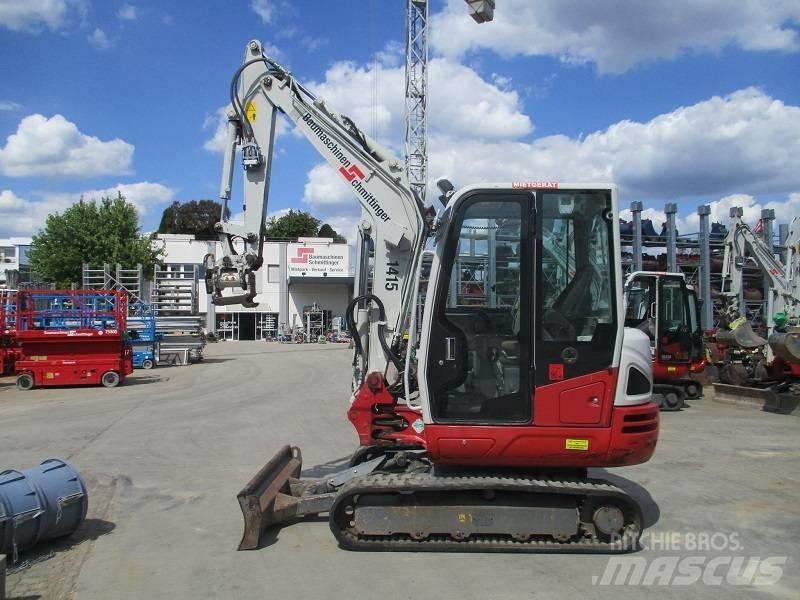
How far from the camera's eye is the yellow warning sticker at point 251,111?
7.35 metres

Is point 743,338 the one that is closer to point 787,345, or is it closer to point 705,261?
point 787,345

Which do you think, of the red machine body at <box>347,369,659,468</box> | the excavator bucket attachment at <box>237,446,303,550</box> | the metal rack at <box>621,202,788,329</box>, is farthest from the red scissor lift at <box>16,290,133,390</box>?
the metal rack at <box>621,202,788,329</box>

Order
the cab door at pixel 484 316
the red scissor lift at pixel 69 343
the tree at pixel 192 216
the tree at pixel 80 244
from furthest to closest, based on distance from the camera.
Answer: the tree at pixel 192 216 → the tree at pixel 80 244 → the red scissor lift at pixel 69 343 → the cab door at pixel 484 316

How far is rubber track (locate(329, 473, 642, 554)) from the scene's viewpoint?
5.19 meters

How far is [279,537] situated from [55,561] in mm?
1804

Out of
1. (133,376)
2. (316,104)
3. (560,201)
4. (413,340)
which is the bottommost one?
(133,376)

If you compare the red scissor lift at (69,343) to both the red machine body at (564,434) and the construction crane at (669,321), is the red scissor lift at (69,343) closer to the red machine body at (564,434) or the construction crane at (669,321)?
the construction crane at (669,321)

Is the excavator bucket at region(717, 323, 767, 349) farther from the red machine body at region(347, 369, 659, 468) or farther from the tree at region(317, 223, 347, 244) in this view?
the tree at region(317, 223, 347, 244)

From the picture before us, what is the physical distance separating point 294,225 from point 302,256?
28264mm

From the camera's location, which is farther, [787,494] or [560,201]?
[787,494]

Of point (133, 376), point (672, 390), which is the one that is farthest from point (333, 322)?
point (672, 390)

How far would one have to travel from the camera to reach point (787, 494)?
7176mm

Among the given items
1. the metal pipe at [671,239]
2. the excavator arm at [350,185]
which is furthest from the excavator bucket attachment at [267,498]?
the metal pipe at [671,239]

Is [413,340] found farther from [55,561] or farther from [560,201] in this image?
[55,561]
